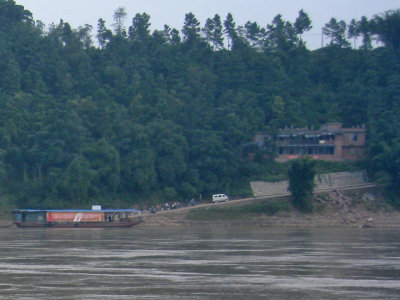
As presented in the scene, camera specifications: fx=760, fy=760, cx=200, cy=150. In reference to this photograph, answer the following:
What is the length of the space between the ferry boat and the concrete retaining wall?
1599cm

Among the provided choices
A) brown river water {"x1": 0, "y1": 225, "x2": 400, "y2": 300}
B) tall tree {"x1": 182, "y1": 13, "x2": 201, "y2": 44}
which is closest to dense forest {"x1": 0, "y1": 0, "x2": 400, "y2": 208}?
tall tree {"x1": 182, "y1": 13, "x2": 201, "y2": 44}

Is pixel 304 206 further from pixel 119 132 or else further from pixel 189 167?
pixel 119 132

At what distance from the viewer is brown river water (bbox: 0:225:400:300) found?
88.9 ft

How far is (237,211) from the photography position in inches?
2768

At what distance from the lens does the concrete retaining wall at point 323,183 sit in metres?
79.1

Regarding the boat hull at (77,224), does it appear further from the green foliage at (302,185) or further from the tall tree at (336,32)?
the tall tree at (336,32)

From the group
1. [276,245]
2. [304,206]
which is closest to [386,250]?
[276,245]

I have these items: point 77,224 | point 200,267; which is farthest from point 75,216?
point 200,267

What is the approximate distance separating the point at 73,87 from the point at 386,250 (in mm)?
64767

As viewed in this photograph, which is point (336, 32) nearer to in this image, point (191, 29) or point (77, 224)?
point (191, 29)

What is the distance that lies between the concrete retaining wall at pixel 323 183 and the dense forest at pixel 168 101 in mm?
2023

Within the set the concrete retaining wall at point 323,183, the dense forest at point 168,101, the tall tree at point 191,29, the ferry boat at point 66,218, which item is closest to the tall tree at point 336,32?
the dense forest at point 168,101

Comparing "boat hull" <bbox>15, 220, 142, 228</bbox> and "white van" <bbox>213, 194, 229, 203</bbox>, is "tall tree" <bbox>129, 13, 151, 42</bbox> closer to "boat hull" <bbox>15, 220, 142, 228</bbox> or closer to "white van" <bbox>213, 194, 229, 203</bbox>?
"white van" <bbox>213, 194, 229, 203</bbox>

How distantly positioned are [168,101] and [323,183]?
2462cm
